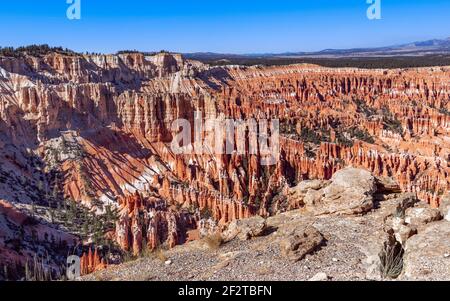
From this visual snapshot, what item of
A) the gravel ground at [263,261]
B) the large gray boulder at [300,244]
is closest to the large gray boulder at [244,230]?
the gravel ground at [263,261]

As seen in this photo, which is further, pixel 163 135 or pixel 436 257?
pixel 163 135

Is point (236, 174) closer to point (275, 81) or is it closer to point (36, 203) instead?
point (36, 203)

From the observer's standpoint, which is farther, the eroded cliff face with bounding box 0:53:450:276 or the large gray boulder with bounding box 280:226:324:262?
the eroded cliff face with bounding box 0:53:450:276

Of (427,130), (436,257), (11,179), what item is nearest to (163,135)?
(11,179)

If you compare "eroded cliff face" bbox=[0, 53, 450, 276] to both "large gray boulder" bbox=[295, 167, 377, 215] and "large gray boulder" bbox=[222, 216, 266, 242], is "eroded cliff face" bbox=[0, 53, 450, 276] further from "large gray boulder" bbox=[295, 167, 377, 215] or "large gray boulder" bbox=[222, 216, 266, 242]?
"large gray boulder" bbox=[295, 167, 377, 215]

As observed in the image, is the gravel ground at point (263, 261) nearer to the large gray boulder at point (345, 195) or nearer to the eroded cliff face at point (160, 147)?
the large gray boulder at point (345, 195)

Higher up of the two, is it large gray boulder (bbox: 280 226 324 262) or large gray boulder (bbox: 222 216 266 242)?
large gray boulder (bbox: 280 226 324 262)

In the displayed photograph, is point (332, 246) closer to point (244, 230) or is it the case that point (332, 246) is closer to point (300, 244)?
point (300, 244)

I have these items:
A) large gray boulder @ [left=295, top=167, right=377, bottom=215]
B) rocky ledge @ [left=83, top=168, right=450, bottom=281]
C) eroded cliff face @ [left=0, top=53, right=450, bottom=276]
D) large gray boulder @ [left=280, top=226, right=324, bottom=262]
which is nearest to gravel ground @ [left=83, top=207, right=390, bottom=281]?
rocky ledge @ [left=83, top=168, right=450, bottom=281]

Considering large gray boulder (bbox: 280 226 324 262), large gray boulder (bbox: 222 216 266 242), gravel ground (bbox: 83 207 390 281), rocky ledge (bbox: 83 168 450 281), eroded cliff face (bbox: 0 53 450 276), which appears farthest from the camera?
eroded cliff face (bbox: 0 53 450 276)
